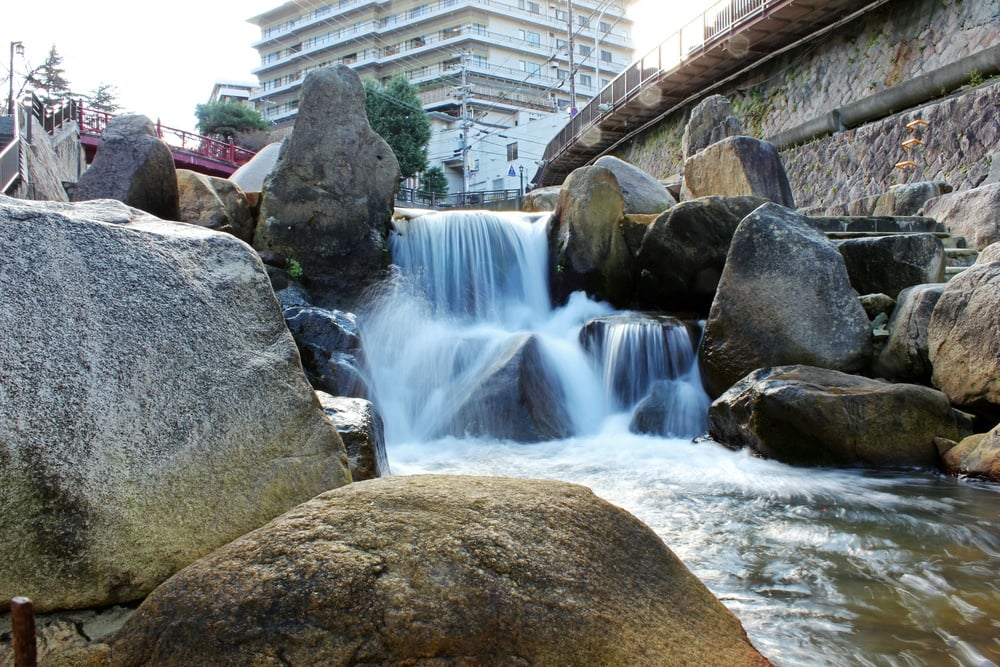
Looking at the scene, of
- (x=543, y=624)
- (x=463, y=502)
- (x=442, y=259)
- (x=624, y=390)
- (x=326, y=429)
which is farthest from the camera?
(x=442, y=259)

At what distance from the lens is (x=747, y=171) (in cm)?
1195

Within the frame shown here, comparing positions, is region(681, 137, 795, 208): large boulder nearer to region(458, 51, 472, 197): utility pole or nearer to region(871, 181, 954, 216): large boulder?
region(871, 181, 954, 216): large boulder

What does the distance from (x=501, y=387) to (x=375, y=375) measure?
1.75 metres

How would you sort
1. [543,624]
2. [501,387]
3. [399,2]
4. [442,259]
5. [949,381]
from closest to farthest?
[543,624] < [949,381] < [501,387] < [442,259] < [399,2]

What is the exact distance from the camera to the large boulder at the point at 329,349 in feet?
22.9

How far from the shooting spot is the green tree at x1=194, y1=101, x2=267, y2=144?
160 ft

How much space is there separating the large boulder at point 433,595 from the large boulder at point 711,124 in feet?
46.0

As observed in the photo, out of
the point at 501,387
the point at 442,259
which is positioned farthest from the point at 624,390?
the point at 442,259

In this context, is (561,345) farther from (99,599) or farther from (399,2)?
(399,2)

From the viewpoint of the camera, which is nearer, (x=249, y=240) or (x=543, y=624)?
(x=543, y=624)

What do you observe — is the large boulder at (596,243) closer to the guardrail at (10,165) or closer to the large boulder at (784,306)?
the large boulder at (784,306)

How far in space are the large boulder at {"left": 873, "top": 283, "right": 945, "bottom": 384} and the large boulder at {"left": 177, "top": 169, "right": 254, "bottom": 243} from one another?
8.28m

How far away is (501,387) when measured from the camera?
7.95m

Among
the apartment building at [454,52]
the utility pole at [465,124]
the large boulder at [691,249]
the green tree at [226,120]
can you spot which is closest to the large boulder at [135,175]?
the large boulder at [691,249]
